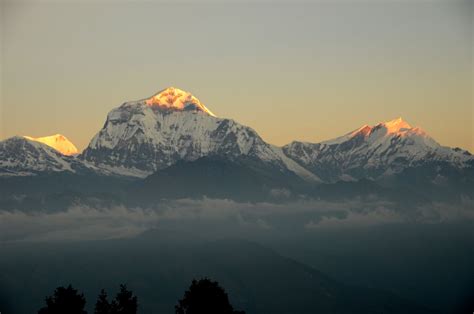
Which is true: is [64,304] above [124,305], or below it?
below

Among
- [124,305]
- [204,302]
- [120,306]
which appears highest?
[204,302]

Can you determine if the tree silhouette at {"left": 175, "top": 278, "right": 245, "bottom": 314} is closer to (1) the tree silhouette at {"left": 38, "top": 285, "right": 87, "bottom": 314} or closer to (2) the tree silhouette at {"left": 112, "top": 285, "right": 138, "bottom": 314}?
(2) the tree silhouette at {"left": 112, "top": 285, "right": 138, "bottom": 314}

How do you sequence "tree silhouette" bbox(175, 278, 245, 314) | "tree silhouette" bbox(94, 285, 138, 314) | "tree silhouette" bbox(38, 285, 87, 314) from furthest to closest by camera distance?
"tree silhouette" bbox(38, 285, 87, 314), "tree silhouette" bbox(94, 285, 138, 314), "tree silhouette" bbox(175, 278, 245, 314)

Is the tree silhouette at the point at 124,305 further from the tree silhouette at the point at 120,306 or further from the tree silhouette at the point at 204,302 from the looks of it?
the tree silhouette at the point at 204,302

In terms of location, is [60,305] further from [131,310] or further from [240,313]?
[240,313]

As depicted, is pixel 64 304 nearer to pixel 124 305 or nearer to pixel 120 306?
pixel 120 306

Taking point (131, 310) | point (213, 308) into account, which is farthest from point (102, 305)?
point (213, 308)

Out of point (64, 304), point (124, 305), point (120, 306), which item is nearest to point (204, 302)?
point (124, 305)

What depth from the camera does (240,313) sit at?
190 metres

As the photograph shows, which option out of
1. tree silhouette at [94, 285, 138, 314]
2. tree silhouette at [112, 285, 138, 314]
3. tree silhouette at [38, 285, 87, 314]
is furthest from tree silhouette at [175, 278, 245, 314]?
tree silhouette at [38, 285, 87, 314]

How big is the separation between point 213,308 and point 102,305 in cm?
1726

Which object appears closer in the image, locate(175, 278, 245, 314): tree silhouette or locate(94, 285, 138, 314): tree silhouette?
locate(175, 278, 245, 314): tree silhouette

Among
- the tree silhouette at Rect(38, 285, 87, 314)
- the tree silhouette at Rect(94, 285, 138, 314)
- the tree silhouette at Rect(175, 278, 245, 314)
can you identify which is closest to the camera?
the tree silhouette at Rect(175, 278, 245, 314)

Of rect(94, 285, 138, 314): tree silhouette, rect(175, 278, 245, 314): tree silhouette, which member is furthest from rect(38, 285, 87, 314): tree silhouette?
rect(175, 278, 245, 314): tree silhouette
